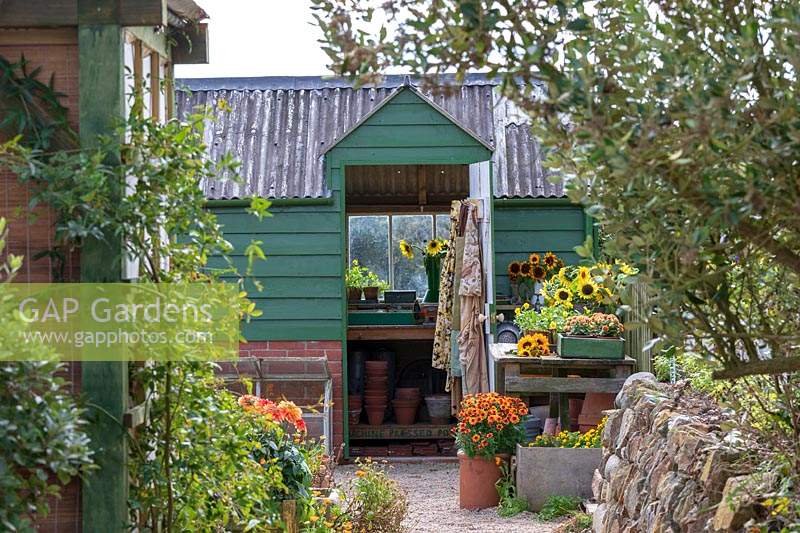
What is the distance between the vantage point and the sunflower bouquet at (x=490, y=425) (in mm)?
8844

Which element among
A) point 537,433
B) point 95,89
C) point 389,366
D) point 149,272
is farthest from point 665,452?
point 389,366

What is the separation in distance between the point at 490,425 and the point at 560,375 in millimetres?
868

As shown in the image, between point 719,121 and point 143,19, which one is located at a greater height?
point 143,19

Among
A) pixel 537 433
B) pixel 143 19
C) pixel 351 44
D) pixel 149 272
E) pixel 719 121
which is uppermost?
pixel 143 19

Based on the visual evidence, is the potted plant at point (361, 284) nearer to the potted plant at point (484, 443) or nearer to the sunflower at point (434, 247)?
the sunflower at point (434, 247)

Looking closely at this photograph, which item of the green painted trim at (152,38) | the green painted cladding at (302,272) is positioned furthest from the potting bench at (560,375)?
the green painted trim at (152,38)

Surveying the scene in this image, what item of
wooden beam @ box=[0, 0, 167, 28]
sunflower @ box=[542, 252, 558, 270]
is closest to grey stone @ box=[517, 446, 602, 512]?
sunflower @ box=[542, 252, 558, 270]

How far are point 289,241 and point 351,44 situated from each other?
835cm

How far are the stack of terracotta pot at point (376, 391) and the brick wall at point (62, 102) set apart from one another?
8.40 metres

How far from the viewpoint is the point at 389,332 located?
11.6 meters

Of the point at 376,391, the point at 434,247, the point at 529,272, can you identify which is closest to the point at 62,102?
the point at 529,272

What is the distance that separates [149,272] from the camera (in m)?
4.01

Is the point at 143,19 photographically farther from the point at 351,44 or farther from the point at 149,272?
the point at 351,44

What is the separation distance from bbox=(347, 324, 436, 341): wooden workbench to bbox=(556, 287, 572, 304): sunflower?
250 centimetres
